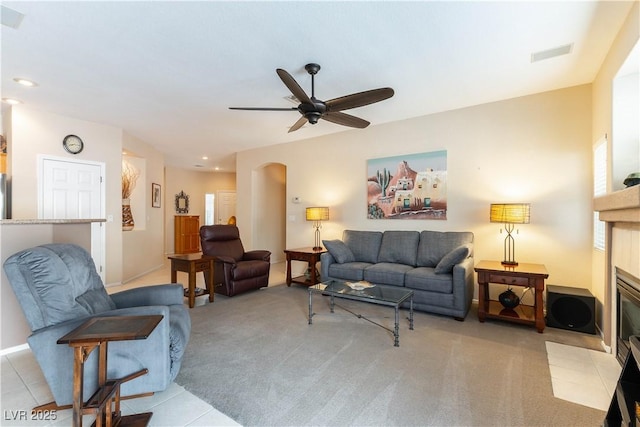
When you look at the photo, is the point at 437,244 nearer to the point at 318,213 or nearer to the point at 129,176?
the point at 318,213

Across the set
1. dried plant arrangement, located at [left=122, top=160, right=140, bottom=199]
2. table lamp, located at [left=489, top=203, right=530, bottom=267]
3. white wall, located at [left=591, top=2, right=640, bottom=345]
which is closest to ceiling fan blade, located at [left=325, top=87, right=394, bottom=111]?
white wall, located at [left=591, top=2, right=640, bottom=345]

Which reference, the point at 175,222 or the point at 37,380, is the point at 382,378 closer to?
the point at 37,380

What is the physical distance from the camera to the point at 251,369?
2238mm

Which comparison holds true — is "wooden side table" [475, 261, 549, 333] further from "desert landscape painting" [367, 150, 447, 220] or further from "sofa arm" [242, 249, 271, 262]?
"sofa arm" [242, 249, 271, 262]

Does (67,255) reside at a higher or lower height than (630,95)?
lower

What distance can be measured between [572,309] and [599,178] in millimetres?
1406

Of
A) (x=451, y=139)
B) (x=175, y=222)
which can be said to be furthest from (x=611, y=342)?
(x=175, y=222)

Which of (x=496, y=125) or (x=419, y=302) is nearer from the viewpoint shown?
(x=419, y=302)

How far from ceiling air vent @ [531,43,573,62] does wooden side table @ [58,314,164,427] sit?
3671 millimetres

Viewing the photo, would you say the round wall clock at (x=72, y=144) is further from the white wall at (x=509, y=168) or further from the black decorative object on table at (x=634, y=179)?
the black decorative object on table at (x=634, y=179)

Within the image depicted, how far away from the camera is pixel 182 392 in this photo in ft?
6.43

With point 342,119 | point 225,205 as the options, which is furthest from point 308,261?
point 225,205

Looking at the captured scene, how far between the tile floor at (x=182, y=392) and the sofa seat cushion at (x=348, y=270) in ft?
6.97

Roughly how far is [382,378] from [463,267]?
1.75 metres
